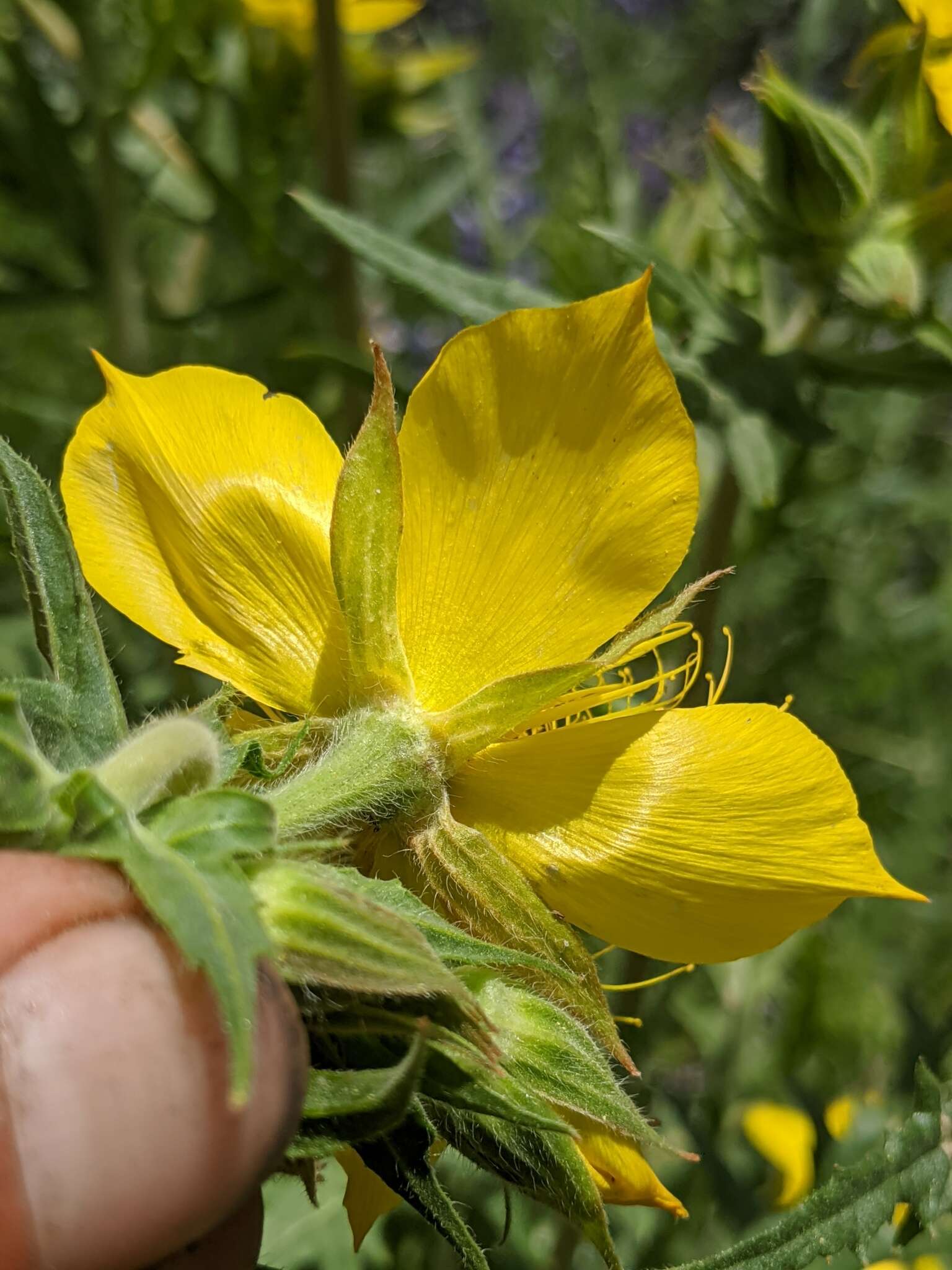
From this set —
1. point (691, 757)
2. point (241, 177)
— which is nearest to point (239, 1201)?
point (691, 757)

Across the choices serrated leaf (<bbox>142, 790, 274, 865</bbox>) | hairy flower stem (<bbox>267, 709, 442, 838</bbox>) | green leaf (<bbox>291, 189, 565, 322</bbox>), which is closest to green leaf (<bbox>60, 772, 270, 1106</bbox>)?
serrated leaf (<bbox>142, 790, 274, 865</bbox>)

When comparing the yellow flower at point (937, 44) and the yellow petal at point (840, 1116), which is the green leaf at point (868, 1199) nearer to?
the yellow petal at point (840, 1116)

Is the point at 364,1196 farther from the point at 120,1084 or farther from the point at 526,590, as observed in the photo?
the point at 526,590

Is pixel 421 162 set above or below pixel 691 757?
above

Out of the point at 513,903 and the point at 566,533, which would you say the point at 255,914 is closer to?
the point at 513,903

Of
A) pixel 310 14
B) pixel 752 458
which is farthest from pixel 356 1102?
pixel 310 14

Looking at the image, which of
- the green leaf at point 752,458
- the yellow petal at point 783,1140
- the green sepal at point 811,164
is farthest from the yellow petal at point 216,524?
the yellow petal at point 783,1140
